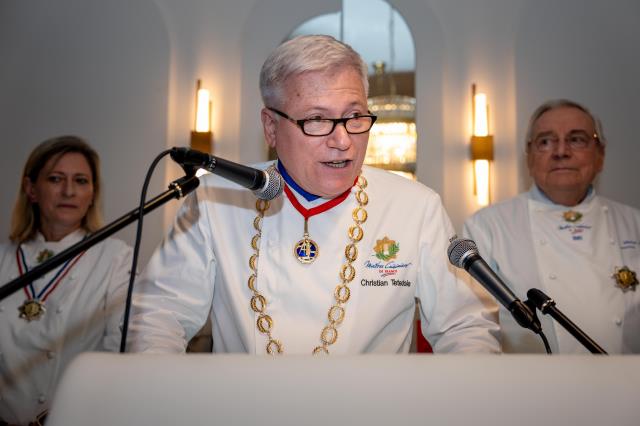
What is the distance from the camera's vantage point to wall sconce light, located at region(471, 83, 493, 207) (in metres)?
3.83

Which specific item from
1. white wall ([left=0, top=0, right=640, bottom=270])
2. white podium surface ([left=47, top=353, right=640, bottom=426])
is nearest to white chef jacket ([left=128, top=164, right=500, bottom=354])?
white podium surface ([left=47, top=353, right=640, bottom=426])

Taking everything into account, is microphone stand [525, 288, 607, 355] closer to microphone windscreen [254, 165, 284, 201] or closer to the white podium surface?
the white podium surface

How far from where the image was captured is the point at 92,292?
105 inches

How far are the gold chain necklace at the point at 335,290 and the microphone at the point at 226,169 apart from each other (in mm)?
622

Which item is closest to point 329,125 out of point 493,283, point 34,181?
point 493,283

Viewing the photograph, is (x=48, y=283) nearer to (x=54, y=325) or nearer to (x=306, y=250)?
(x=54, y=325)

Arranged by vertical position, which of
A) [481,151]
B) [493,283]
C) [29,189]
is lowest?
[493,283]

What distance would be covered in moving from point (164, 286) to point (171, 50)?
2.85 m

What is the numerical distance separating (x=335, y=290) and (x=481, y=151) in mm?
2454

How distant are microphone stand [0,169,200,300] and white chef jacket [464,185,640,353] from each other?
182 cm

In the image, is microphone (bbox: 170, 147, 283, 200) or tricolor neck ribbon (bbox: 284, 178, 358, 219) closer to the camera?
microphone (bbox: 170, 147, 283, 200)

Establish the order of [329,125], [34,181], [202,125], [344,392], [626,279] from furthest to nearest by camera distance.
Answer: [202,125] → [34,181] → [626,279] → [329,125] → [344,392]

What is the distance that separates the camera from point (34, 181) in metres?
2.80

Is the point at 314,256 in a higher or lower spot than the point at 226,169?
lower
